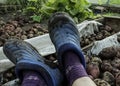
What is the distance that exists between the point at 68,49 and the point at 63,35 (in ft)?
0.74

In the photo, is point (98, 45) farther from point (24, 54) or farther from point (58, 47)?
point (24, 54)

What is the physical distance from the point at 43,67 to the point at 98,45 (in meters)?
0.90

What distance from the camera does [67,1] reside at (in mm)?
3877

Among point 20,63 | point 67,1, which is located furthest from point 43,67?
point 67,1

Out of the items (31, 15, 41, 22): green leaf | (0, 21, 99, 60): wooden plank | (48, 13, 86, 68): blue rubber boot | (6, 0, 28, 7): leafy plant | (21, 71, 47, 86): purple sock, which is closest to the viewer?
(21, 71, 47, 86): purple sock

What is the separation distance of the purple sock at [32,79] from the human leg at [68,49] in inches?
7.4

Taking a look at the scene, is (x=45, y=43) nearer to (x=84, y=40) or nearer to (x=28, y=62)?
(x=84, y=40)

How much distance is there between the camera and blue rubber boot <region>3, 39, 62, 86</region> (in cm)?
212

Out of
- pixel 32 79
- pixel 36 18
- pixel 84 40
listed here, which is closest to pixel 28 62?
pixel 32 79

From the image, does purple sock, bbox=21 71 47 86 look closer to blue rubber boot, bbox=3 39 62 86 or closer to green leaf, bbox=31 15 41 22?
blue rubber boot, bbox=3 39 62 86

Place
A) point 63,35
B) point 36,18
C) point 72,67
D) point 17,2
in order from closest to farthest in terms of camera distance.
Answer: point 72,67
point 63,35
point 36,18
point 17,2

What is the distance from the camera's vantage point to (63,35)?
98.0 inches

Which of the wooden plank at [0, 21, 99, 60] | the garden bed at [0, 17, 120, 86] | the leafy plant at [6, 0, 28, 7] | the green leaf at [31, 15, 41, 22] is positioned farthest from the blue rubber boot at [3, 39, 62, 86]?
the leafy plant at [6, 0, 28, 7]

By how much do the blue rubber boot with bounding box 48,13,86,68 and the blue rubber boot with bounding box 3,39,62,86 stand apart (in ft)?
0.55
